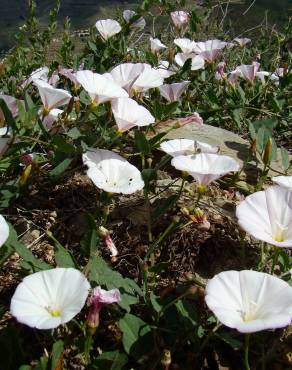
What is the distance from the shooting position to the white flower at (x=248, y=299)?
0.97 metres

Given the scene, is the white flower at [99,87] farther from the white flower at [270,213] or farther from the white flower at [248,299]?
the white flower at [248,299]

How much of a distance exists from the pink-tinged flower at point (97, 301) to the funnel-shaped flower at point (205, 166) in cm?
38

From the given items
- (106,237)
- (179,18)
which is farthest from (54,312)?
(179,18)

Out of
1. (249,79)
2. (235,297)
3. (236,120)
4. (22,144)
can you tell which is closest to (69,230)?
(22,144)

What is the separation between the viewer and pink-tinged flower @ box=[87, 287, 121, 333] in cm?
110

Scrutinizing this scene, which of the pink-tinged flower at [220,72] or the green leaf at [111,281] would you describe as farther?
the pink-tinged flower at [220,72]

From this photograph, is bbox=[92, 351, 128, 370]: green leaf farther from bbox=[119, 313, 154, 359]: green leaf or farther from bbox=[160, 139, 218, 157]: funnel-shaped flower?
bbox=[160, 139, 218, 157]: funnel-shaped flower

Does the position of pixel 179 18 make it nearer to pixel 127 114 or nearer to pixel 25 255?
pixel 127 114

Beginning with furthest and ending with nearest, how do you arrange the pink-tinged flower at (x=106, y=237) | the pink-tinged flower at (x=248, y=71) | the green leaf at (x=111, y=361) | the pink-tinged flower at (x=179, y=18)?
the pink-tinged flower at (x=179, y=18), the pink-tinged flower at (x=248, y=71), the pink-tinged flower at (x=106, y=237), the green leaf at (x=111, y=361)

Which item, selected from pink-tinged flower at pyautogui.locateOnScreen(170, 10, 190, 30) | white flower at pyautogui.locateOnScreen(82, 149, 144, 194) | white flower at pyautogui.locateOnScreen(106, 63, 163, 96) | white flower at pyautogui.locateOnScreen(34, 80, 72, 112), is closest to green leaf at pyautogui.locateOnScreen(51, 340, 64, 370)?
white flower at pyautogui.locateOnScreen(82, 149, 144, 194)

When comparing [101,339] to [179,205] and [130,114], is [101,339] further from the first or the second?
[130,114]

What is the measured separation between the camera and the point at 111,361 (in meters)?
1.07

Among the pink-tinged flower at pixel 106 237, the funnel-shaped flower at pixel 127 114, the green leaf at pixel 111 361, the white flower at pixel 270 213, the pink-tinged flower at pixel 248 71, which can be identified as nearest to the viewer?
the green leaf at pixel 111 361

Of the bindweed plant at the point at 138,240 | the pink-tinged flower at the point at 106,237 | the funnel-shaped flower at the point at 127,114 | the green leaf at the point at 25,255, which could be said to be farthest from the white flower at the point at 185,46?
the green leaf at the point at 25,255
